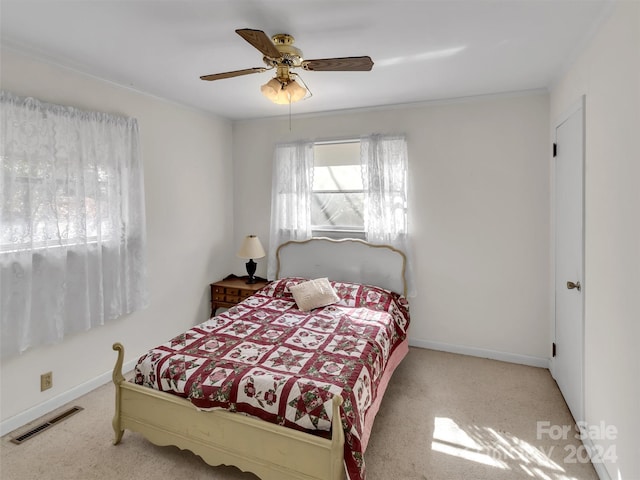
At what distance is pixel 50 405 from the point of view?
8.45 feet

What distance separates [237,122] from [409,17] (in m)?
Result: 2.95

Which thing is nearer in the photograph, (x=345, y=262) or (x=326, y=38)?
(x=326, y=38)

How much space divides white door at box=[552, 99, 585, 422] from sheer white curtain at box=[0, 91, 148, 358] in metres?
3.47

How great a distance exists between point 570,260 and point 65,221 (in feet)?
12.3

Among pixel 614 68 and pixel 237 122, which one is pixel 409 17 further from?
pixel 237 122

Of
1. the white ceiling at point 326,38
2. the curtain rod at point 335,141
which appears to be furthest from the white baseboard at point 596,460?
the curtain rod at point 335,141

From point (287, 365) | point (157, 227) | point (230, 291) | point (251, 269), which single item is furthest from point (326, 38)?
point (230, 291)

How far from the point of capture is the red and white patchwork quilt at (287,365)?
1786 millimetres

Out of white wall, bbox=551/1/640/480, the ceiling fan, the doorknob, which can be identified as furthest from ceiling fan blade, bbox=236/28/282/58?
the doorknob

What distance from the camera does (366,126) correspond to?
378 centimetres

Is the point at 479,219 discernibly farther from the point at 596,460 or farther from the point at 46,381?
the point at 46,381

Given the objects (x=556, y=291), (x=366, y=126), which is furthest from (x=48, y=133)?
(x=556, y=291)

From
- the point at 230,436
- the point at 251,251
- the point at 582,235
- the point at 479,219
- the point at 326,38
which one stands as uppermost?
the point at 326,38

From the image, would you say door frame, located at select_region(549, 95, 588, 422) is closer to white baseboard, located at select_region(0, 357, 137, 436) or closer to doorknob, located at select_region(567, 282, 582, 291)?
doorknob, located at select_region(567, 282, 582, 291)
